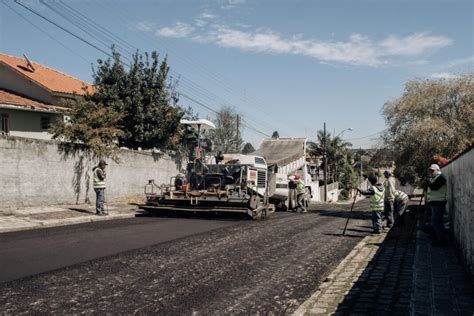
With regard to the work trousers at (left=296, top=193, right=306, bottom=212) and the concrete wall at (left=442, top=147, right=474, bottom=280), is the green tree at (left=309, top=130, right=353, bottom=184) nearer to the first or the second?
the work trousers at (left=296, top=193, right=306, bottom=212)

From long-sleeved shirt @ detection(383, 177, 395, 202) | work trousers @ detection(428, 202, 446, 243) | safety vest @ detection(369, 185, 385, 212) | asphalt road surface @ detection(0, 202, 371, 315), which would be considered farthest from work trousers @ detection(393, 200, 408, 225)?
work trousers @ detection(428, 202, 446, 243)

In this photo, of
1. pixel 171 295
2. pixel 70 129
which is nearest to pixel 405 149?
pixel 70 129

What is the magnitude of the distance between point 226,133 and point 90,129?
103 ft

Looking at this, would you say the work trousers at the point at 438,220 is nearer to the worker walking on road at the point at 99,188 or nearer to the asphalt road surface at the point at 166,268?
the asphalt road surface at the point at 166,268

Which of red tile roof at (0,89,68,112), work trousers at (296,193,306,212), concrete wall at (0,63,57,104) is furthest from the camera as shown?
concrete wall at (0,63,57,104)

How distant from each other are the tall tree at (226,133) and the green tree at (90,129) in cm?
2735

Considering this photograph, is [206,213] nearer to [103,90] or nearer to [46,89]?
[103,90]

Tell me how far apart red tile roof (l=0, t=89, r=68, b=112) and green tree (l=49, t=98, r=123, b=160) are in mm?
6849

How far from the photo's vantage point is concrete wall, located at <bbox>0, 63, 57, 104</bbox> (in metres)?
26.8

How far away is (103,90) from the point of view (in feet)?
74.3

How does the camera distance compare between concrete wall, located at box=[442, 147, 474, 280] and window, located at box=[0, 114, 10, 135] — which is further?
window, located at box=[0, 114, 10, 135]

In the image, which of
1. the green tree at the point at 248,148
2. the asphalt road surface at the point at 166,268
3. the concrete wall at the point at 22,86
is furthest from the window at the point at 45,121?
the green tree at the point at 248,148

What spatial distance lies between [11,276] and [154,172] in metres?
16.4

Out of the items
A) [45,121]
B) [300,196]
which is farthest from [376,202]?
[45,121]
